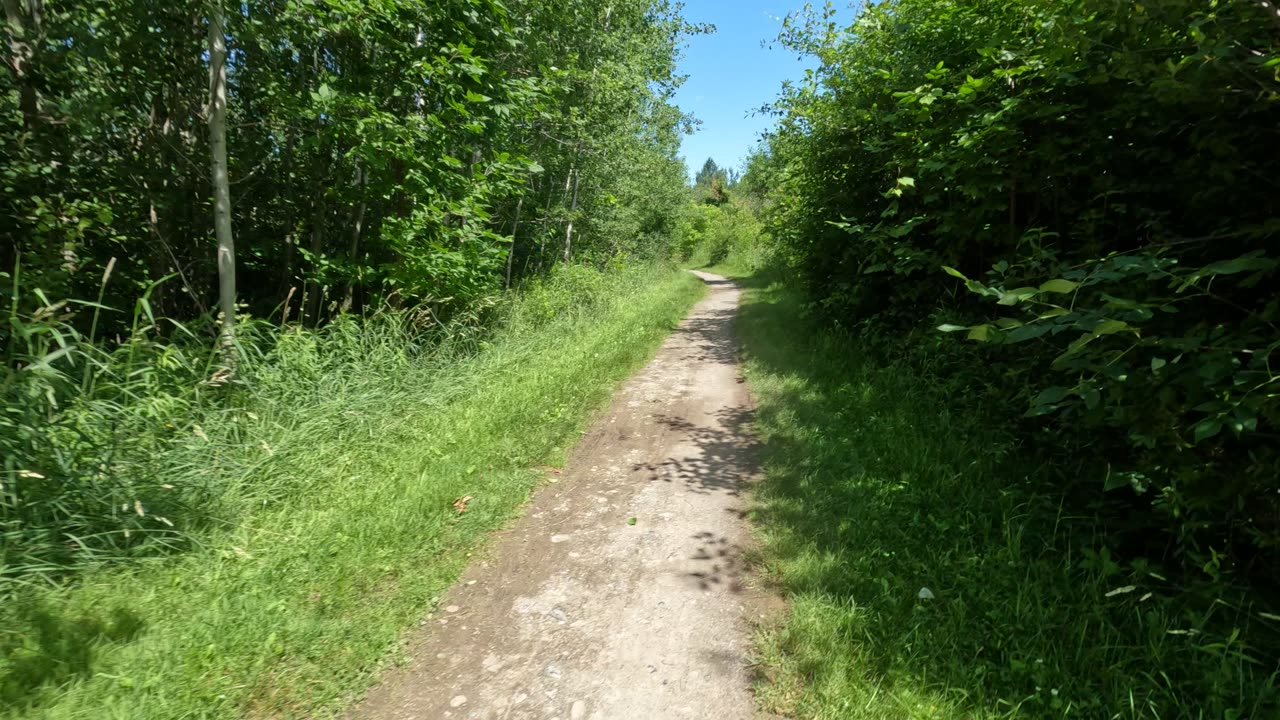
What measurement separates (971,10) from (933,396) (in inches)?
137

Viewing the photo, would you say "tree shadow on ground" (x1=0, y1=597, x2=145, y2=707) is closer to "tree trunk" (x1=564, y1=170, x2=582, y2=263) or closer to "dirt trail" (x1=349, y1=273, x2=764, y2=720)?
"dirt trail" (x1=349, y1=273, x2=764, y2=720)

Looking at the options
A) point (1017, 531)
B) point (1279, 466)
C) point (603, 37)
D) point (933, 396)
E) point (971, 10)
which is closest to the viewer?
point (1279, 466)

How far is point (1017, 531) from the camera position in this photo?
10.6 ft

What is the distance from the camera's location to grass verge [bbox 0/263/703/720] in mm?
2160

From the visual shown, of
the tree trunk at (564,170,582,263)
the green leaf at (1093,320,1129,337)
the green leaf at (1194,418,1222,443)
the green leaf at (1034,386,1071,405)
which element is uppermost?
the tree trunk at (564,170,582,263)

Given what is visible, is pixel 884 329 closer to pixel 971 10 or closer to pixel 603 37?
pixel 971 10

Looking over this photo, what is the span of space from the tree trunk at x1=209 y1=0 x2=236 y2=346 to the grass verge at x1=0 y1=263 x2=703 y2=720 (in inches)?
37.4

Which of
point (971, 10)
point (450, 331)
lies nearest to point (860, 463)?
point (971, 10)

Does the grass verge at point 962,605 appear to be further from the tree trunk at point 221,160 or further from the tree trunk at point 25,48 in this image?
the tree trunk at point 25,48

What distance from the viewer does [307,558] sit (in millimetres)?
2971

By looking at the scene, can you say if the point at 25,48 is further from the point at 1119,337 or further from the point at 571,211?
the point at 571,211

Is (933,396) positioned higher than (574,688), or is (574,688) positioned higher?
(933,396)

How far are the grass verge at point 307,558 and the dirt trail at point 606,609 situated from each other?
0.25 meters

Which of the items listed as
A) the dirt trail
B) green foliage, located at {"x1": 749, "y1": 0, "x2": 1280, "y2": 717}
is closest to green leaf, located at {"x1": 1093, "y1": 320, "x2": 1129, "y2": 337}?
green foliage, located at {"x1": 749, "y1": 0, "x2": 1280, "y2": 717}
